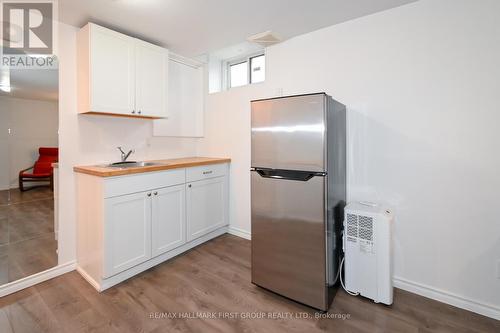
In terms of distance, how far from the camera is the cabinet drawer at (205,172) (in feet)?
8.58

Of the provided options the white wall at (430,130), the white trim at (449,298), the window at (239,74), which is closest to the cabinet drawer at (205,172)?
the window at (239,74)

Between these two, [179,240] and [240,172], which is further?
[240,172]

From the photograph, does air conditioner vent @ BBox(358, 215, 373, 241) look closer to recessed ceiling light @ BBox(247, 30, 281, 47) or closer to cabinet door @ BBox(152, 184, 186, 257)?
cabinet door @ BBox(152, 184, 186, 257)

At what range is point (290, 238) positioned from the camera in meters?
1.80

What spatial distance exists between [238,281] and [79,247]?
1.54 m

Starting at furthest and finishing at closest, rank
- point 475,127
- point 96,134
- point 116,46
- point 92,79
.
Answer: point 96,134
point 116,46
point 92,79
point 475,127

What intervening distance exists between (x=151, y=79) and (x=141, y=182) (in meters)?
1.15

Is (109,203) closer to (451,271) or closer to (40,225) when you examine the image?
(40,225)

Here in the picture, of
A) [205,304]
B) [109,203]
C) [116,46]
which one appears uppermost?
[116,46]

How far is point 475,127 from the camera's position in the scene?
5.58 ft

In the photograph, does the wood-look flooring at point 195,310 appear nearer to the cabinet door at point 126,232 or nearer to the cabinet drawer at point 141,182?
the cabinet door at point 126,232

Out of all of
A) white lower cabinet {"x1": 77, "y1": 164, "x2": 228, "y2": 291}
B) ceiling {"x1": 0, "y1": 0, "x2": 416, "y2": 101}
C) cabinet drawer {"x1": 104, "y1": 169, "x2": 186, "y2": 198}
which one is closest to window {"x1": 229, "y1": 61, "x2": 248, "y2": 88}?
ceiling {"x1": 0, "y1": 0, "x2": 416, "y2": 101}


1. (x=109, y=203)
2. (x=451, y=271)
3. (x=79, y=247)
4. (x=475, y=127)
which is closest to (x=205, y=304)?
(x=109, y=203)

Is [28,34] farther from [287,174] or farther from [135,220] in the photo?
[287,174]
